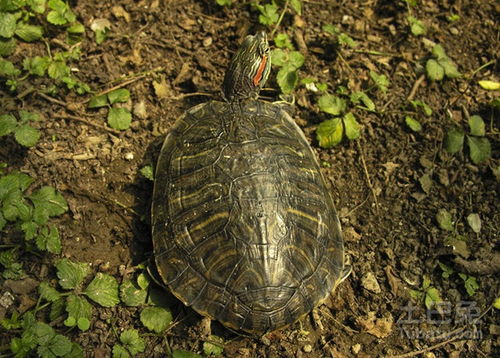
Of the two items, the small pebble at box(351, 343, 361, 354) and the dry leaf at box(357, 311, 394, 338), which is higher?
the dry leaf at box(357, 311, 394, 338)

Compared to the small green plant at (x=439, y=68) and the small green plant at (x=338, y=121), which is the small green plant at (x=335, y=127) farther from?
the small green plant at (x=439, y=68)

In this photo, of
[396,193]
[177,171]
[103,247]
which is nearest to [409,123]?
[396,193]

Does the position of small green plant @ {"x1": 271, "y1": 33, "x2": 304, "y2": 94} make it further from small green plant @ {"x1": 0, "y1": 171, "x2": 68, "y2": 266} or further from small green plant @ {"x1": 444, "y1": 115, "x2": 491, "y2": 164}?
small green plant @ {"x1": 0, "y1": 171, "x2": 68, "y2": 266}

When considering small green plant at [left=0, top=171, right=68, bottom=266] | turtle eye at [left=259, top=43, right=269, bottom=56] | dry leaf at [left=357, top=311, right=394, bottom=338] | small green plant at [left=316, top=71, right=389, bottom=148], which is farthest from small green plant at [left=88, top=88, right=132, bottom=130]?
dry leaf at [left=357, top=311, right=394, bottom=338]

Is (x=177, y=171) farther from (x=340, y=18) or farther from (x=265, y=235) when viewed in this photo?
(x=340, y=18)

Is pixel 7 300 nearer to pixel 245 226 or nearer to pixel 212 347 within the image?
pixel 212 347

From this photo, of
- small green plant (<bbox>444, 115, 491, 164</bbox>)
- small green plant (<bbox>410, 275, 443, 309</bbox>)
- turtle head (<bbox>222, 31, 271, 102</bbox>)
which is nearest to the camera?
small green plant (<bbox>410, 275, 443, 309</bbox>)
